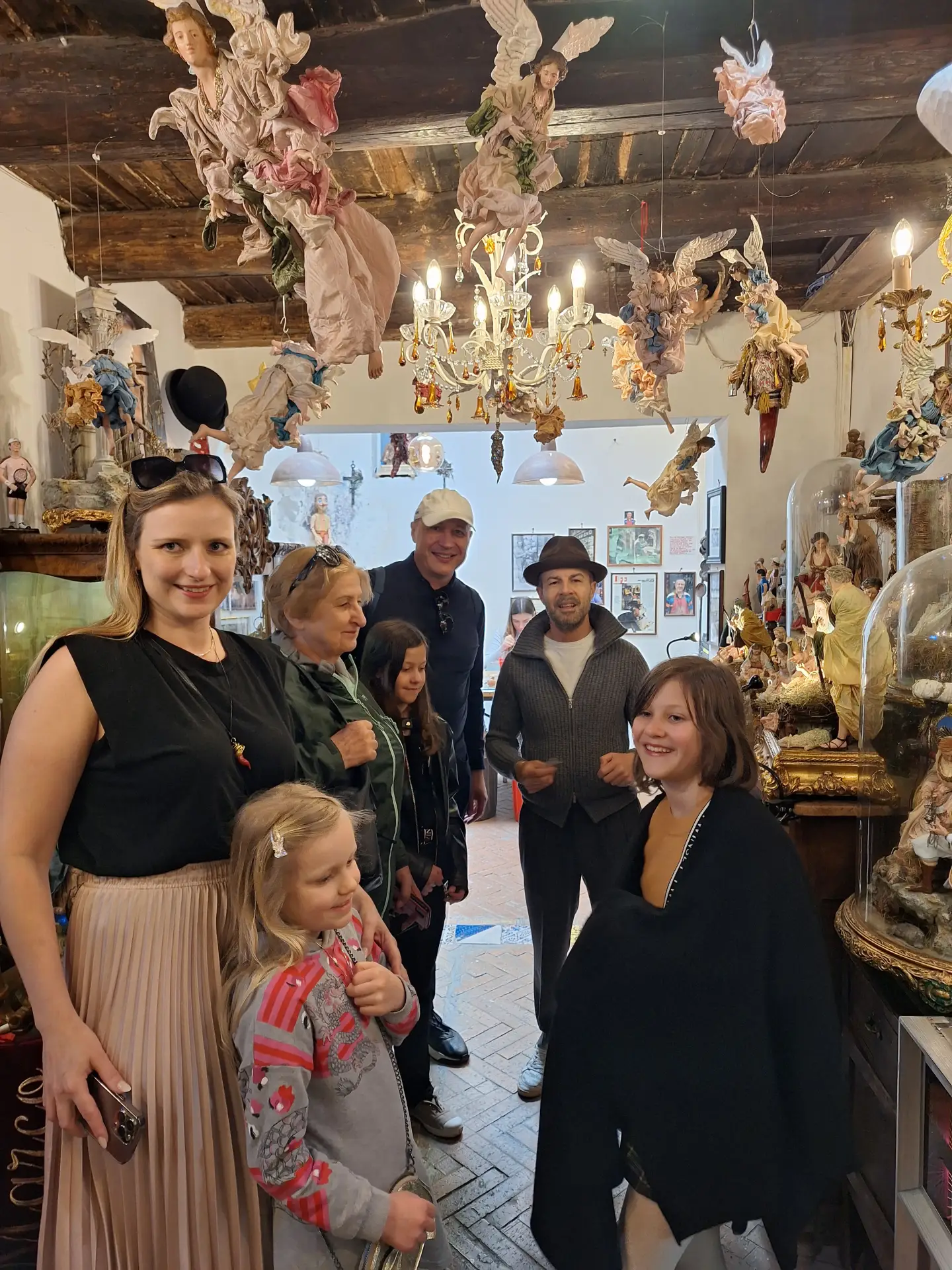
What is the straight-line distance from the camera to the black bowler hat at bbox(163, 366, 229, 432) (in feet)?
6.97

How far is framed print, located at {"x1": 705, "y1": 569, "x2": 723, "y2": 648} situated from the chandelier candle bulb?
222cm

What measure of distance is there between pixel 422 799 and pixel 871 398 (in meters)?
2.99

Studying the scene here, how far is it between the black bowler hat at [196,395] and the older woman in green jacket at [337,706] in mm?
543

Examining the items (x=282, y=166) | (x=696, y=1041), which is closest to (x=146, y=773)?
(x=696, y=1041)

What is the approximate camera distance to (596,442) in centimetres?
762

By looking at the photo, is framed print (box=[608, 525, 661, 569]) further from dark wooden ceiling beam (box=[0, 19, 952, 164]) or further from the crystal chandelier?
dark wooden ceiling beam (box=[0, 19, 952, 164])

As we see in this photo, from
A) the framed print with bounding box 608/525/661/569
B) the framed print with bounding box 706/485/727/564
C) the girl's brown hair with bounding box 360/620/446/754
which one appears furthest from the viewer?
the framed print with bounding box 608/525/661/569

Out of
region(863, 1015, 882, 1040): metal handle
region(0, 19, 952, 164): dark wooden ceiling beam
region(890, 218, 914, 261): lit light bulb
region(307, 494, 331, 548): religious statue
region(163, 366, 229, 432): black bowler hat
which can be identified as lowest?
region(863, 1015, 882, 1040): metal handle

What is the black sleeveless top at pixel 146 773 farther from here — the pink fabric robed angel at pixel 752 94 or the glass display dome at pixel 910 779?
the pink fabric robed angel at pixel 752 94

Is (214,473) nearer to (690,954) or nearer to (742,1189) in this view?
(690,954)

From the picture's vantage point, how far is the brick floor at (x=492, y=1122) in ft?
6.16

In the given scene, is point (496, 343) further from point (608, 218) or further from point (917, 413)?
point (917, 413)

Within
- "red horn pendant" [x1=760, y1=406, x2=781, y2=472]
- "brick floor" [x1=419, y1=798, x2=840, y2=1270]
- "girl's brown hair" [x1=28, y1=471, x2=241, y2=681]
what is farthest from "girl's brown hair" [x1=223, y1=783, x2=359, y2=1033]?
"red horn pendant" [x1=760, y1=406, x2=781, y2=472]

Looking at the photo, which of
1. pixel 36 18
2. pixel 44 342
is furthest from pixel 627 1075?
pixel 44 342
